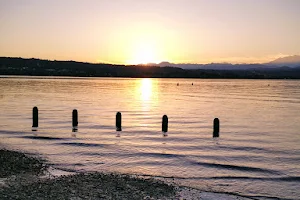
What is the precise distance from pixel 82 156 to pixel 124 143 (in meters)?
5.18

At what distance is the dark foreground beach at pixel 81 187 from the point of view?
12.3 meters

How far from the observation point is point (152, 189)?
13797 millimetres

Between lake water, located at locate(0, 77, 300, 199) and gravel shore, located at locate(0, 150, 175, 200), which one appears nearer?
gravel shore, located at locate(0, 150, 175, 200)

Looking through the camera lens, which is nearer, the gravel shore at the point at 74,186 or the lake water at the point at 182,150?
the gravel shore at the point at 74,186

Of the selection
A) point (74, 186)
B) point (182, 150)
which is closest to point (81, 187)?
point (74, 186)

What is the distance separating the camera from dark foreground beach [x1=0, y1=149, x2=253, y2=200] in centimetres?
1228

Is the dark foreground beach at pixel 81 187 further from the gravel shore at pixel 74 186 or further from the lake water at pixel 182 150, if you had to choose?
the lake water at pixel 182 150

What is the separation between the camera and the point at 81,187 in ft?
43.6

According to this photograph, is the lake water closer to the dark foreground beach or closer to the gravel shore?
the dark foreground beach

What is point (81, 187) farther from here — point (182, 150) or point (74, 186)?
point (182, 150)

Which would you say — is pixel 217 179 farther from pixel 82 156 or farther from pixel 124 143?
pixel 124 143

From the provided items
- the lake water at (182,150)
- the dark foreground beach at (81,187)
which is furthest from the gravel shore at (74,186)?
the lake water at (182,150)

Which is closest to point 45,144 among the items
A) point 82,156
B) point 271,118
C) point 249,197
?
point 82,156

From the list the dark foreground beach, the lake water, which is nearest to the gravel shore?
the dark foreground beach
